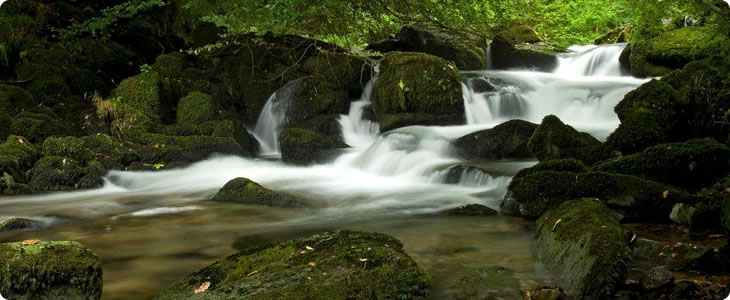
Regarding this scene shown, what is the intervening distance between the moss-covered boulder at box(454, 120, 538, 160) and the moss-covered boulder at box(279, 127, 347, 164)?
2635 millimetres

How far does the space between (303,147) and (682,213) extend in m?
7.09

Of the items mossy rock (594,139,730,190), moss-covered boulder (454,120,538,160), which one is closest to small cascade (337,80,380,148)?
moss-covered boulder (454,120,538,160)

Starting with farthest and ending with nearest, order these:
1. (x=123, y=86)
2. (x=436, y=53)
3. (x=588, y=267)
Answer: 1. (x=436, y=53)
2. (x=123, y=86)
3. (x=588, y=267)

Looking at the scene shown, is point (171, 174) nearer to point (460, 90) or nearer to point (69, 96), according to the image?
point (69, 96)

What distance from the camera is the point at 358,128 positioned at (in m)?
12.2

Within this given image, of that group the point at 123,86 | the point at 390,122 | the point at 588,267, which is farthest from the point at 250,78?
the point at 588,267

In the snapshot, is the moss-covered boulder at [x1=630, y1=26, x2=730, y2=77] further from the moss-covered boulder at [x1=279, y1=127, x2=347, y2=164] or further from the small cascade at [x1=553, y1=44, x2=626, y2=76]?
the moss-covered boulder at [x1=279, y1=127, x2=347, y2=164]

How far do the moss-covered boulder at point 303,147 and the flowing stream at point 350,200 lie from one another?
0.30 metres

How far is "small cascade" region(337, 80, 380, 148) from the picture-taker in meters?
11.9

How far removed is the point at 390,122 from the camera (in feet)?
38.1

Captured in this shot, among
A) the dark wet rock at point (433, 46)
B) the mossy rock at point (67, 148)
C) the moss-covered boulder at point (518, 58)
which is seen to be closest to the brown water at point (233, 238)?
the mossy rock at point (67, 148)

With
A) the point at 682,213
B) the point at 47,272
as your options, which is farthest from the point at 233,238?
the point at 682,213

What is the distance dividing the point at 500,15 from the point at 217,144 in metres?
6.25

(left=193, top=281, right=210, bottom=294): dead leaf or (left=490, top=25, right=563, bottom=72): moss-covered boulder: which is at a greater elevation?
(left=490, top=25, right=563, bottom=72): moss-covered boulder
